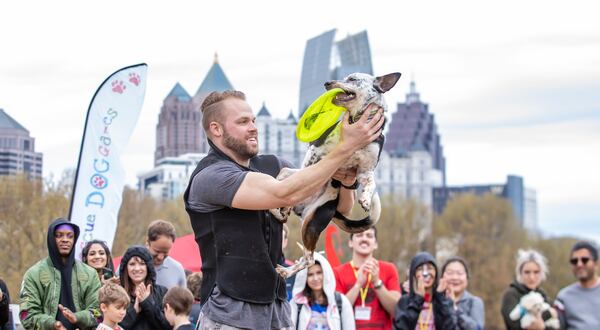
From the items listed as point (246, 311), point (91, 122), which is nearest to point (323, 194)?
point (246, 311)

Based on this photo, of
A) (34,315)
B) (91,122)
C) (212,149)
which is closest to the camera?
(212,149)

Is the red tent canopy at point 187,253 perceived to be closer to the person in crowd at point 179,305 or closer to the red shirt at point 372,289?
the red shirt at point 372,289

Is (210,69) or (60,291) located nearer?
(60,291)

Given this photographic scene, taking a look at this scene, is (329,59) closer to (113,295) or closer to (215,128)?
(113,295)

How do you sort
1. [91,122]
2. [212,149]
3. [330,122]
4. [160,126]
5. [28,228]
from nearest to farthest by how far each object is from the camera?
1. [330,122]
2. [212,149]
3. [91,122]
4. [28,228]
5. [160,126]

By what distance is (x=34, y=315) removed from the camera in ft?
30.3

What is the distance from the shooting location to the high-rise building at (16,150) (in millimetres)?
22061

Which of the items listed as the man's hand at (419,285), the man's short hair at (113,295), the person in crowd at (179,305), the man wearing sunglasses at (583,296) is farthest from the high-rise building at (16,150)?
the man wearing sunglasses at (583,296)

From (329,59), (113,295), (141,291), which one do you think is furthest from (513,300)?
(329,59)

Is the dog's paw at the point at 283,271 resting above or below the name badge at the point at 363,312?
above

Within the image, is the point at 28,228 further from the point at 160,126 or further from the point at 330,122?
the point at 160,126

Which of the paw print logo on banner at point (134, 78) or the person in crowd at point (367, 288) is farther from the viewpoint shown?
the paw print logo on banner at point (134, 78)

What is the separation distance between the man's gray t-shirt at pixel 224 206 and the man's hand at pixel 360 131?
2.16 feet

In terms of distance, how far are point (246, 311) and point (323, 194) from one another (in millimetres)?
759
